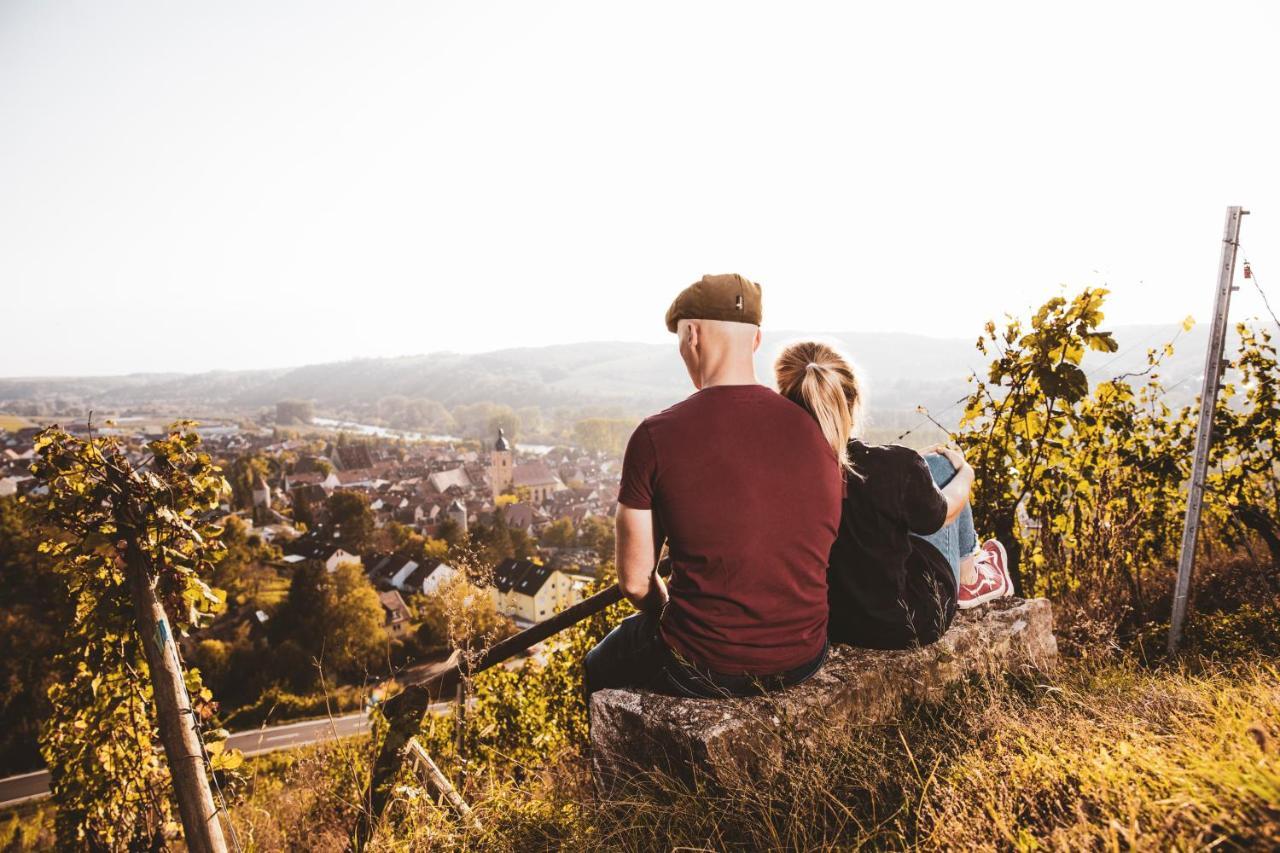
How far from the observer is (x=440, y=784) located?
2.74 meters

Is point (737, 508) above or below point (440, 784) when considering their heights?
above

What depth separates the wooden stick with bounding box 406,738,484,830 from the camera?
2.29m

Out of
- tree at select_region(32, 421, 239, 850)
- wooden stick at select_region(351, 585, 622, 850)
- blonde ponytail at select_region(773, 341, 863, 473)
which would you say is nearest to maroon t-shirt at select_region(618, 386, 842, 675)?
blonde ponytail at select_region(773, 341, 863, 473)

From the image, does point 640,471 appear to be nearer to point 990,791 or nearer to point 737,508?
point 737,508

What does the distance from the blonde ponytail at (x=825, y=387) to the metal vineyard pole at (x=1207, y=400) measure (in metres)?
2.34

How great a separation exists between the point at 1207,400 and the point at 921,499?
235 centimetres

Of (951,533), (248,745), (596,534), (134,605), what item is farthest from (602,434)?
(951,533)

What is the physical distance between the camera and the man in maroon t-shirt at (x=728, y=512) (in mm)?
1978

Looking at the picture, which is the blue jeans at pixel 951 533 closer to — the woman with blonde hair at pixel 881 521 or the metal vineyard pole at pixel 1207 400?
the woman with blonde hair at pixel 881 521

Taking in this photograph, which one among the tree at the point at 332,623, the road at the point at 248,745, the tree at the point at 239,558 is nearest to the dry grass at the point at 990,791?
the road at the point at 248,745

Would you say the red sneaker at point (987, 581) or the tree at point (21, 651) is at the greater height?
the red sneaker at point (987, 581)

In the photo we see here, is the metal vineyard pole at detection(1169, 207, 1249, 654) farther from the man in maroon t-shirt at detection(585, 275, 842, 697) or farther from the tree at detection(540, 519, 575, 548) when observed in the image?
the tree at detection(540, 519, 575, 548)

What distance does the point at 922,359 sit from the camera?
102 metres

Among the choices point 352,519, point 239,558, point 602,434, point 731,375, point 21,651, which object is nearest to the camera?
point 731,375
